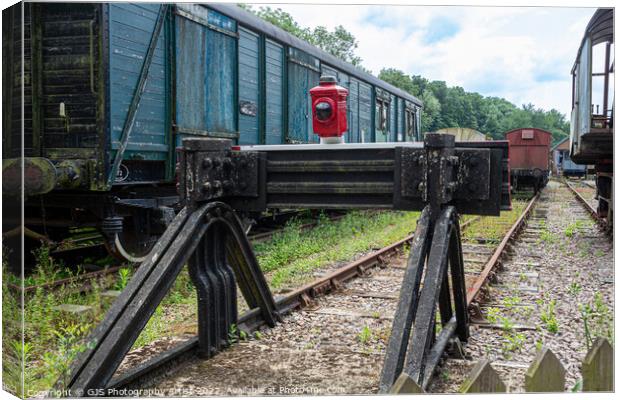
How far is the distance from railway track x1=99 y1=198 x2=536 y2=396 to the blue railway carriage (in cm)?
172

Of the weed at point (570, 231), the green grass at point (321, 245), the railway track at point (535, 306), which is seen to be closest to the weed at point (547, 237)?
the railway track at point (535, 306)

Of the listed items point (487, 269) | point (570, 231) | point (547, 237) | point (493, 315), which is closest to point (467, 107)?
point (493, 315)

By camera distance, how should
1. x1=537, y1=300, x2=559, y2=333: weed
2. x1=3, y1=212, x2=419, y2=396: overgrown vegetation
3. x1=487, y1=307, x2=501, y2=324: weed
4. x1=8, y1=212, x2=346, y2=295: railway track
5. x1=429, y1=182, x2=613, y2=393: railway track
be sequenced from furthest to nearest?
x1=8, y1=212, x2=346, y2=295: railway track < x1=487, y1=307, x2=501, y2=324: weed < x1=537, y1=300, x2=559, y2=333: weed < x1=429, y1=182, x2=613, y2=393: railway track < x1=3, y1=212, x2=419, y2=396: overgrown vegetation

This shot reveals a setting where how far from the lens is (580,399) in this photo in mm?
2533

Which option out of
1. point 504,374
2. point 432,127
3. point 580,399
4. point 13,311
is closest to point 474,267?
point 432,127

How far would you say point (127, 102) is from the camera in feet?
21.5

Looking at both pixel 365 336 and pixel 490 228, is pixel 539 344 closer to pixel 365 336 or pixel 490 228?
pixel 365 336

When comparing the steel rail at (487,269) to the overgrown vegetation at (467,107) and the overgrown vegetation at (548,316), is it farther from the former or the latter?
the overgrown vegetation at (467,107)

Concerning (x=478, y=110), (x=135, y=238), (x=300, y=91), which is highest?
(x=300, y=91)

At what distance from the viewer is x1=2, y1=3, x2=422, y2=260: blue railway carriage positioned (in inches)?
232

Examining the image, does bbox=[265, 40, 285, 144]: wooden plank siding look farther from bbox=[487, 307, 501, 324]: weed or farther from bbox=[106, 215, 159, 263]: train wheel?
bbox=[487, 307, 501, 324]: weed

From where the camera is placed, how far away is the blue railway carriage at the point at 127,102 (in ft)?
19.3

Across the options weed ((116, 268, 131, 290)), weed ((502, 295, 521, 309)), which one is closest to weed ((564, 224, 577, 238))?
weed ((502, 295, 521, 309))

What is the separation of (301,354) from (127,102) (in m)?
3.70
